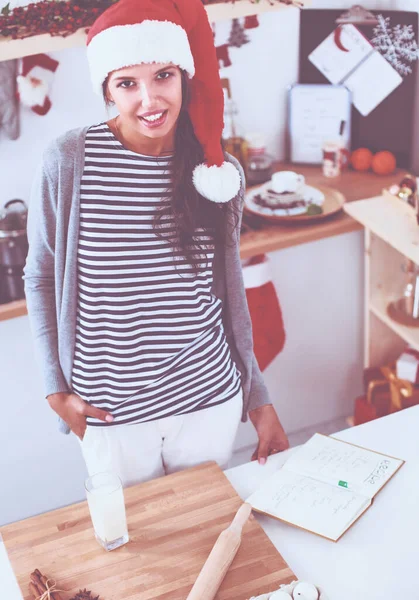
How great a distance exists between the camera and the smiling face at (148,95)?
128 centimetres

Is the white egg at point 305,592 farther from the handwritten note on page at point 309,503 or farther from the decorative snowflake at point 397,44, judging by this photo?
the decorative snowflake at point 397,44

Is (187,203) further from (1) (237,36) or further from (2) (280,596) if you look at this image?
(1) (237,36)

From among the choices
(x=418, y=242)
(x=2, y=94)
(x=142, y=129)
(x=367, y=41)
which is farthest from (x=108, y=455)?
(x=367, y=41)

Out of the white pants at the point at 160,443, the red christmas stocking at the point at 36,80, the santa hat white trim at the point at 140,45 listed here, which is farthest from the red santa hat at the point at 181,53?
the red christmas stocking at the point at 36,80

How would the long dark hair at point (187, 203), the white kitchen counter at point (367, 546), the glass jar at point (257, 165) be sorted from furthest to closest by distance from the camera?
1. the glass jar at point (257, 165)
2. the long dark hair at point (187, 203)
3. the white kitchen counter at point (367, 546)

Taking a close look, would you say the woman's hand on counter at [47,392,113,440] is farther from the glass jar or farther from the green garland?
the glass jar

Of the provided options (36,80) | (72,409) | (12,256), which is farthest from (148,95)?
(36,80)

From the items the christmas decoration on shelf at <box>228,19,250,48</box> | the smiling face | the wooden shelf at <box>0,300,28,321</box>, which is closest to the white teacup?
the christmas decoration on shelf at <box>228,19,250,48</box>

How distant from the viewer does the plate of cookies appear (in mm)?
2383

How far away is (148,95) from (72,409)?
638 millimetres

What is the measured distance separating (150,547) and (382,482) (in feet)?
1.43

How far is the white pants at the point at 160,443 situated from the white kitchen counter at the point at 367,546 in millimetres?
111

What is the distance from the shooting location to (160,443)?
1.50 meters

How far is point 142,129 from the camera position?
131 cm
